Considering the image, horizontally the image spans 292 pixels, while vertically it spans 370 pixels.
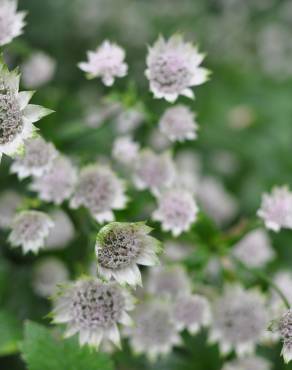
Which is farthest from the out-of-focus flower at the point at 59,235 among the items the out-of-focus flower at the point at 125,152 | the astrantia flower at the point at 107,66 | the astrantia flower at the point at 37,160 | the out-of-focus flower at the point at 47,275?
the astrantia flower at the point at 107,66

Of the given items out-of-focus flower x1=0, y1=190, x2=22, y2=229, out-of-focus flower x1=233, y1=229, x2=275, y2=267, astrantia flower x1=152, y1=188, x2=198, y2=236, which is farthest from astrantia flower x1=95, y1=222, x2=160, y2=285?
out-of-focus flower x1=233, y1=229, x2=275, y2=267

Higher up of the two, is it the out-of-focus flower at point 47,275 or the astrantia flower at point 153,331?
the out-of-focus flower at point 47,275

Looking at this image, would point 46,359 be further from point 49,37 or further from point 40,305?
point 49,37

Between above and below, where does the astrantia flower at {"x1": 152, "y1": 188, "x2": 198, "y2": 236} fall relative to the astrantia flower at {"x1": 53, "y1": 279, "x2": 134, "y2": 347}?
above

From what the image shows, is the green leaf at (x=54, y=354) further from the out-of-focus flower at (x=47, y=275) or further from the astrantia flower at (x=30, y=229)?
the out-of-focus flower at (x=47, y=275)

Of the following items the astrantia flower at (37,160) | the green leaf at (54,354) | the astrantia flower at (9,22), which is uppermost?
the astrantia flower at (9,22)

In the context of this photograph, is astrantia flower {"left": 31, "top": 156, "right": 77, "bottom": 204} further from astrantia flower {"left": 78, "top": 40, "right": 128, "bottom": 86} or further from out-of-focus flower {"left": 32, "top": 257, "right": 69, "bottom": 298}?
out-of-focus flower {"left": 32, "top": 257, "right": 69, "bottom": 298}
